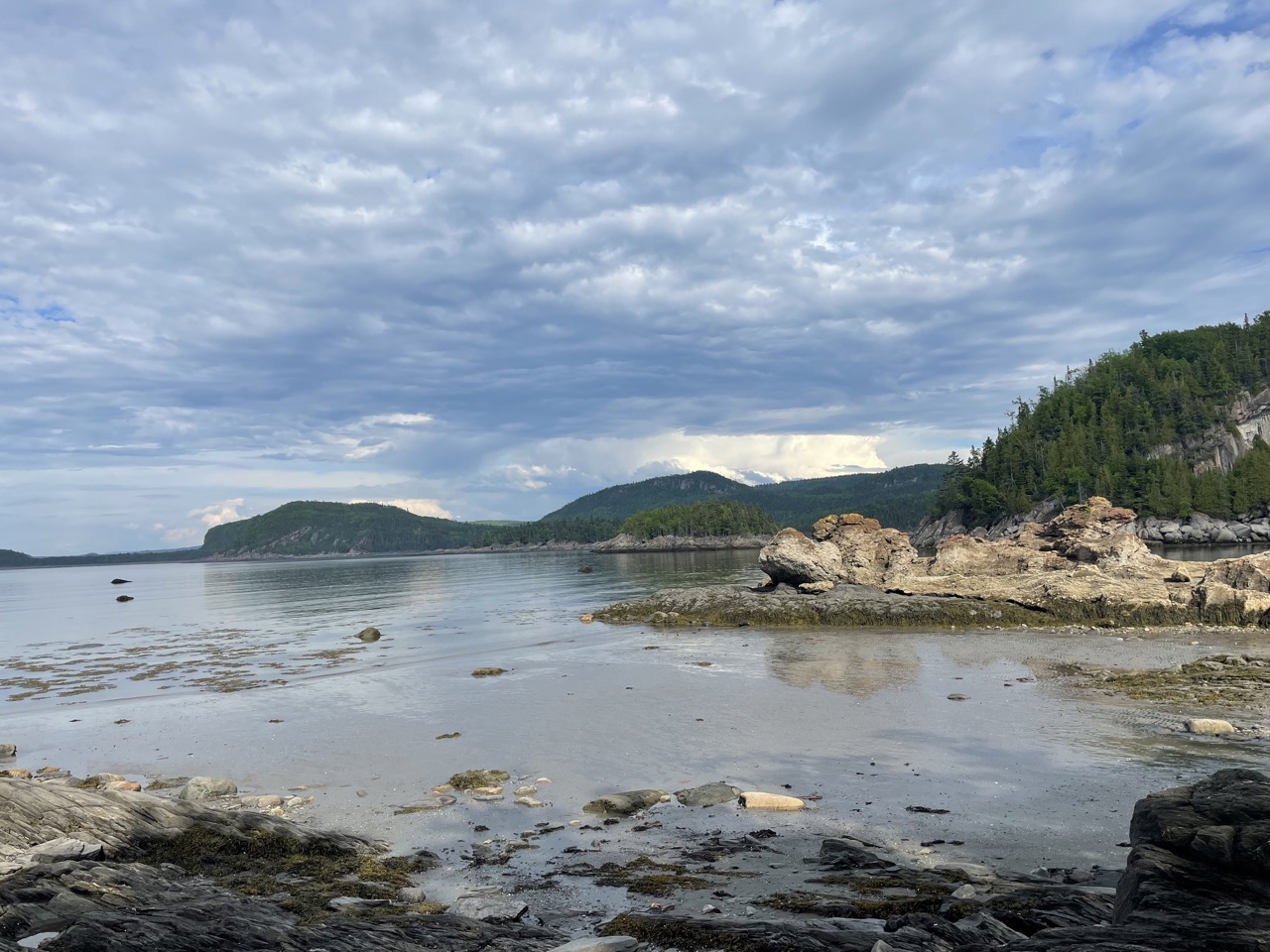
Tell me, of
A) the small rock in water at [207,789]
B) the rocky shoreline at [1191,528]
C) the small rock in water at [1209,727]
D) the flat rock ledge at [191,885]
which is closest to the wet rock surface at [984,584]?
the small rock in water at [1209,727]

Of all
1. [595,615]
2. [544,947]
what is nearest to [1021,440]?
[595,615]

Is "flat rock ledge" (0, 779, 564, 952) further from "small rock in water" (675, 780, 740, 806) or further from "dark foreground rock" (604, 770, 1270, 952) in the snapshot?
"small rock in water" (675, 780, 740, 806)

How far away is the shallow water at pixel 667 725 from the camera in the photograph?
504 inches

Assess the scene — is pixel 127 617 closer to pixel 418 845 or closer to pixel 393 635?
pixel 393 635

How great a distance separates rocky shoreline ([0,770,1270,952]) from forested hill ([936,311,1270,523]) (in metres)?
144

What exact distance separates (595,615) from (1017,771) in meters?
35.8

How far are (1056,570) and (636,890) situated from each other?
4056 cm

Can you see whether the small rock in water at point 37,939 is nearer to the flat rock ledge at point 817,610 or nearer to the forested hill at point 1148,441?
the flat rock ledge at point 817,610

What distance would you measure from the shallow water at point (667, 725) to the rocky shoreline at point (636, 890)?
59.1 inches

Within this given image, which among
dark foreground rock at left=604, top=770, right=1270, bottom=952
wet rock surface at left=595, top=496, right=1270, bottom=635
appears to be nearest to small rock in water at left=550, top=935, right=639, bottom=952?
dark foreground rock at left=604, top=770, right=1270, bottom=952

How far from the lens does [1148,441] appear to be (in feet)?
491

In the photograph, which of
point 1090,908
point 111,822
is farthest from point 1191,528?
point 111,822

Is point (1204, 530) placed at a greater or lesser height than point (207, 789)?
greater

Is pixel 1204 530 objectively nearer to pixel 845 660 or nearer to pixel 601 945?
pixel 845 660
